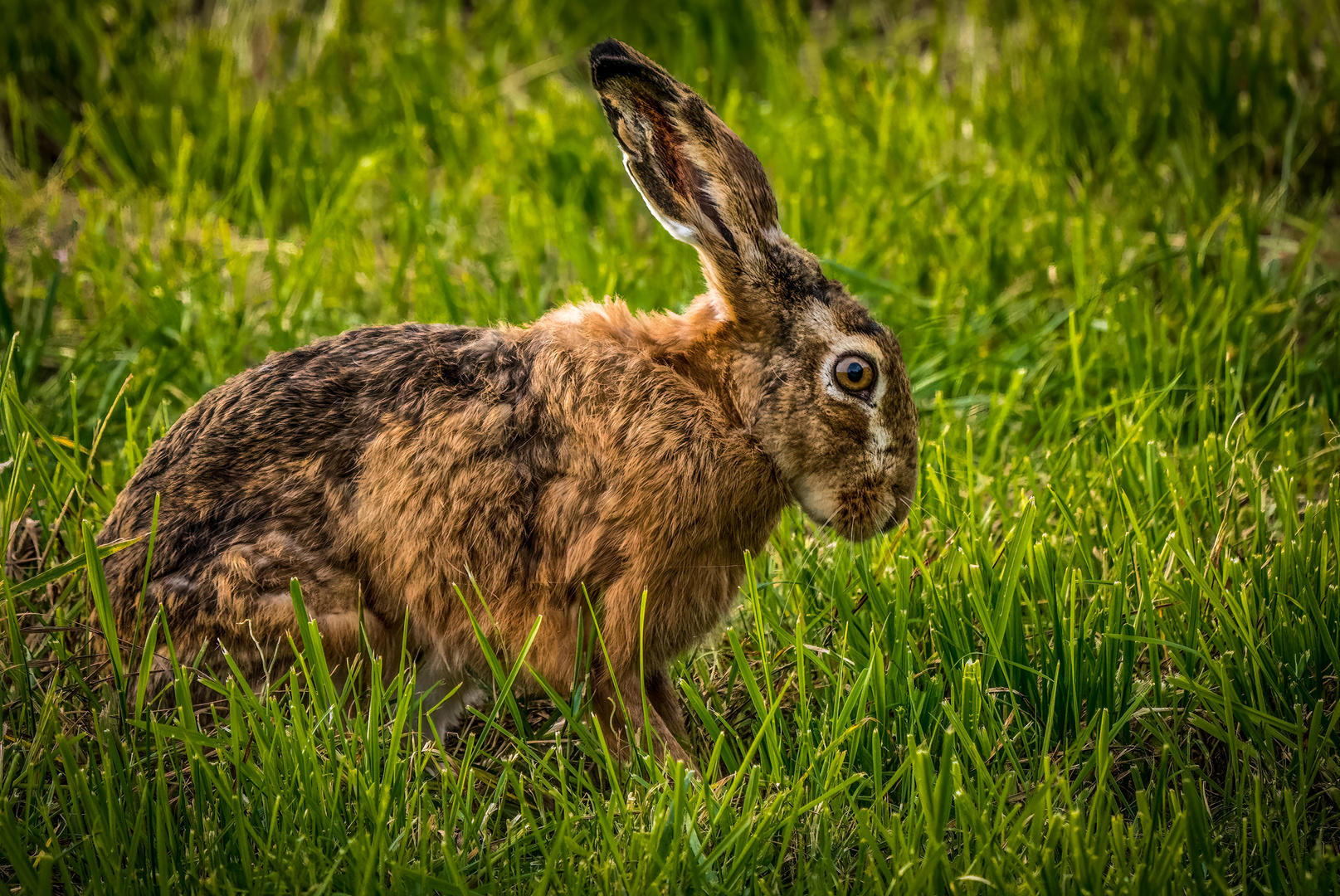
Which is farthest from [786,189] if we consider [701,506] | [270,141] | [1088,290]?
[701,506]

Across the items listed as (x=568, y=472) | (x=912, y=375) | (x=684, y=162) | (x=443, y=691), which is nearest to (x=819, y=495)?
(x=568, y=472)

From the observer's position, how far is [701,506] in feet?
8.96

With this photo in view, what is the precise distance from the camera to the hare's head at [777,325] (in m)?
2.76

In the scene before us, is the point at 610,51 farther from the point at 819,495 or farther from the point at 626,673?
the point at 626,673

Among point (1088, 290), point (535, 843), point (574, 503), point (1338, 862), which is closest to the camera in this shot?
point (1338, 862)

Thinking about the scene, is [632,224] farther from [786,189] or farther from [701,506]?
[701,506]

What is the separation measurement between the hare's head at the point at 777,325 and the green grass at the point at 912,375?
0.97ft

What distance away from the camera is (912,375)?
4168 millimetres

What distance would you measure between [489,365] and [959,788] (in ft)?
4.62

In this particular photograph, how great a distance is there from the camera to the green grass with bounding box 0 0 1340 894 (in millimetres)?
2314

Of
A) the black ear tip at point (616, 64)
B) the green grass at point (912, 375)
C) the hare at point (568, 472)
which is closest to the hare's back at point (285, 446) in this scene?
the hare at point (568, 472)

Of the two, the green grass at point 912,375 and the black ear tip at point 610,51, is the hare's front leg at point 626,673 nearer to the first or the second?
the green grass at point 912,375

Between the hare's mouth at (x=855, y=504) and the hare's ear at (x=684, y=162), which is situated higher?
the hare's ear at (x=684, y=162)

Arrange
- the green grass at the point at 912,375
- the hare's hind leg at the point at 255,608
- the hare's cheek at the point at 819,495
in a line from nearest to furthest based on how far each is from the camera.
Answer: the green grass at the point at 912,375 < the hare's hind leg at the point at 255,608 < the hare's cheek at the point at 819,495
